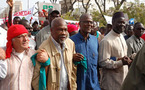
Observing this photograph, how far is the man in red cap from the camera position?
304 centimetres

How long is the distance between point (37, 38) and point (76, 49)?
51.6 inches

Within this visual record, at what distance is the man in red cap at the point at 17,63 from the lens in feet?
9.98

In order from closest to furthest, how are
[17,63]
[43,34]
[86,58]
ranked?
[17,63] < [86,58] < [43,34]

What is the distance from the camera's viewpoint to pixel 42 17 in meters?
9.02

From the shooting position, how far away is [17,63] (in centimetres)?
315

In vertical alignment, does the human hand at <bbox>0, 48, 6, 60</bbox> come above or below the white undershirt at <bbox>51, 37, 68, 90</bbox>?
above

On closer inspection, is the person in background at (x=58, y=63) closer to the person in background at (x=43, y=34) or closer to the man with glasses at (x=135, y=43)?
the person in background at (x=43, y=34)

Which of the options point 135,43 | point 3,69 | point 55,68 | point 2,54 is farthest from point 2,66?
point 135,43

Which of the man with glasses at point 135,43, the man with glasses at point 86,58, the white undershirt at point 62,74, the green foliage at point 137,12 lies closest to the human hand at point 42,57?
the white undershirt at point 62,74

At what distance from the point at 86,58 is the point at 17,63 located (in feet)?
4.50

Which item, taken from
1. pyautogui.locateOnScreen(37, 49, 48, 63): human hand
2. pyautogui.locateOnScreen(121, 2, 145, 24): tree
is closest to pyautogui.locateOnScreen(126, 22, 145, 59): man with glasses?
pyautogui.locateOnScreen(37, 49, 48, 63): human hand

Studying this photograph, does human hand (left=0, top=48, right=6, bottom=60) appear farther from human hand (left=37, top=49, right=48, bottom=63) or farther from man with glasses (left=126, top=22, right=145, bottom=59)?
man with glasses (left=126, top=22, right=145, bottom=59)

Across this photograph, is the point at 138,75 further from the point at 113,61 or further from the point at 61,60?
the point at 113,61

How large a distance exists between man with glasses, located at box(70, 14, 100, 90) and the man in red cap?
A: 895 millimetres
